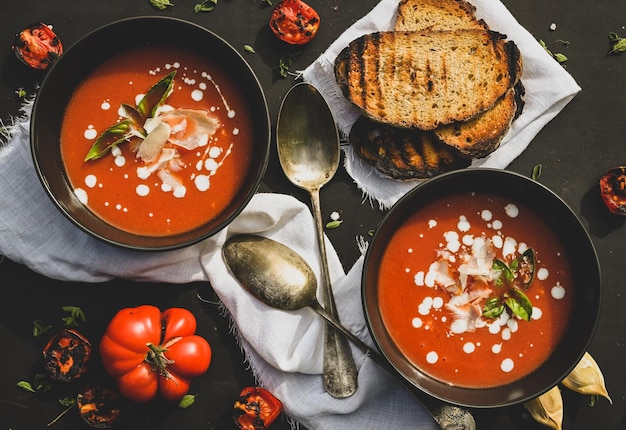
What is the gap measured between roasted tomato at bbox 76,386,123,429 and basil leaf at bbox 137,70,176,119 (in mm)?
1294

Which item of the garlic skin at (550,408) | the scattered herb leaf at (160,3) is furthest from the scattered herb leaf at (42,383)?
the garlic skin at (550,408)

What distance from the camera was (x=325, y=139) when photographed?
9.84 ft

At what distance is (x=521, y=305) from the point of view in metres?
2.58

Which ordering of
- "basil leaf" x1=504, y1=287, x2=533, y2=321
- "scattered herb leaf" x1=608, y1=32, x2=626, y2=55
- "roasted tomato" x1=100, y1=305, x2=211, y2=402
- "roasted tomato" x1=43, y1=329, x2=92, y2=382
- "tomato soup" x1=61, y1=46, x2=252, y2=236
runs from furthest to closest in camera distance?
"scattered herb leaf" x1=608, y1=32, x2=626, y2=55, "roasted tomato" x1=43, y1=329, x2=92, y2=382, "roasted tomato" x1=100, y1=305, x2=211, y2=402, "tomato soup" x1=61, y1=46, x2=252, y2=236, "basil leaf" x1=504, y1=287, x2=533, y2=321

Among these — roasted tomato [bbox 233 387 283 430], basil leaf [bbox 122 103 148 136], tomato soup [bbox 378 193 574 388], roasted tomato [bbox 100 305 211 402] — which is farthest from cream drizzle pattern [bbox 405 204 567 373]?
basil leaf [bbox 122 103 148 136]

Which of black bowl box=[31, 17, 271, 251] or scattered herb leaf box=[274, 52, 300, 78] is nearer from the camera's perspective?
black bowl box=[31, 17, 271, 251]

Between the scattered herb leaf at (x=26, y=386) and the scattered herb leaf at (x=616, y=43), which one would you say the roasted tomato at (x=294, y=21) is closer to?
the scattered herb leaf at (x=616, y=43)

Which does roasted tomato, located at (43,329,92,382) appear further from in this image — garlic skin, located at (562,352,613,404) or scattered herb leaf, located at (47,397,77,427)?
garlic skin, located at (562,352,613,404)

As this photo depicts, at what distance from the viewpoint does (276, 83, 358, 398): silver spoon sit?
2.93 metres

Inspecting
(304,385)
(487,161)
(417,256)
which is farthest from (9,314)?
(487,161)

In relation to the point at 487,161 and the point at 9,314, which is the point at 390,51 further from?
the point at 9,314

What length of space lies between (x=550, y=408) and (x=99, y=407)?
6.77 feet

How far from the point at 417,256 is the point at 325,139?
28.4 inches

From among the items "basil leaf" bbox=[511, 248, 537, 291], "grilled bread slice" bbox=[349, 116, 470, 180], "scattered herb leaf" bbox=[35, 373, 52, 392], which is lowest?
"scattered herb leaf" bbox=[35, 373, 52, 392]
